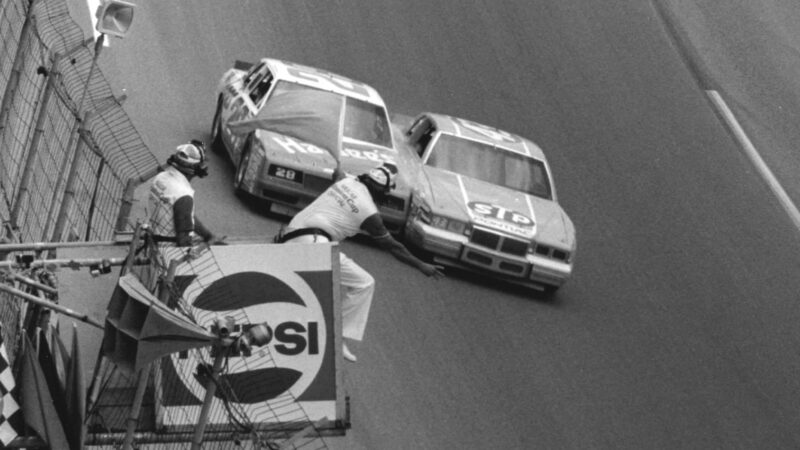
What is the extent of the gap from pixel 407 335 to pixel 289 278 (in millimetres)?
5349

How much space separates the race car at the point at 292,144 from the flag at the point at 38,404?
5947mm

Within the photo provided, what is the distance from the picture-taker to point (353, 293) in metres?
11.5

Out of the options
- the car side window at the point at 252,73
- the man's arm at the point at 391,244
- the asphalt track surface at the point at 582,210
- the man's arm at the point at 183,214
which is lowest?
the asphalt track surface at the point at 582,210

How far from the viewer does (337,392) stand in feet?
31.0

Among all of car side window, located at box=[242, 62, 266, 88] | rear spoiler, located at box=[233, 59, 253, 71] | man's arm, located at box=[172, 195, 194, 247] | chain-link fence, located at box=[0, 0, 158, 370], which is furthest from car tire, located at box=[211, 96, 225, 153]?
man's arm, located at box=[172, 195, 194, 247]

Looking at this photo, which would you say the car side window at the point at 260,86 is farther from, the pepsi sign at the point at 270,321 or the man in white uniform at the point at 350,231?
the pepsi sign at the point at 270,321

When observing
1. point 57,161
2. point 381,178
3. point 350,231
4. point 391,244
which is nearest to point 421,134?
point 57,161

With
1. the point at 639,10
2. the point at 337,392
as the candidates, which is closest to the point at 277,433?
the point at 337,392

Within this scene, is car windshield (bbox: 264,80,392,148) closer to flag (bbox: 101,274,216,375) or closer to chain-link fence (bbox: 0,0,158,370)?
chain-link fence (bbox: 0,0,158,370)

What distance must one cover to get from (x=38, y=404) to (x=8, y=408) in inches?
5.9

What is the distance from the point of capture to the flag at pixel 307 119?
453 inches

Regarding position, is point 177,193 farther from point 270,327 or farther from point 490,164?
point 490,164

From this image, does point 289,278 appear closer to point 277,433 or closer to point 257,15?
point 277,433

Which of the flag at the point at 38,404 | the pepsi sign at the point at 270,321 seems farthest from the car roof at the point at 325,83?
the flag at the point at 38,404
